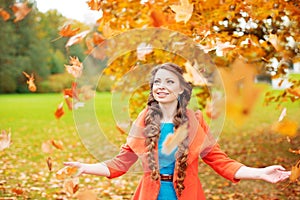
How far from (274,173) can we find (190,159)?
0.36m

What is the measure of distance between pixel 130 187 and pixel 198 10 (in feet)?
7.26

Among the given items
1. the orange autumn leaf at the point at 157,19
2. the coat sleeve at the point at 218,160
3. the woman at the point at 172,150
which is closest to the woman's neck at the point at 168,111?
the woman at the point at 172,150

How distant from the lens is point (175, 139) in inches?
84.7

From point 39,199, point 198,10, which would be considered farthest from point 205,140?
point 39,199

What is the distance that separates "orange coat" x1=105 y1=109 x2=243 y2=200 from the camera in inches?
83.5

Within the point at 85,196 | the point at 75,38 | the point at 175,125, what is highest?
the point at 75,38

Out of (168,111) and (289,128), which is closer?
(289,128)

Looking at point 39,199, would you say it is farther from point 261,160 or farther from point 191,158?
point 261,160

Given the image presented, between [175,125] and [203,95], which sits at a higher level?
[203,95]

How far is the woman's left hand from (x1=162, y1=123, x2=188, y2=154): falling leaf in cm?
37

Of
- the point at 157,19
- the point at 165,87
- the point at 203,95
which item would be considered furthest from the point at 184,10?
the point at 203,95

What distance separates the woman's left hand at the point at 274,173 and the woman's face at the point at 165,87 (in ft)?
1.61

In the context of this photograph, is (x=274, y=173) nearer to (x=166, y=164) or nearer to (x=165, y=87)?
(x=166, y=164)

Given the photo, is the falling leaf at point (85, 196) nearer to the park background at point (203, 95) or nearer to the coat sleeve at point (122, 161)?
the park background at point (203, 95)
